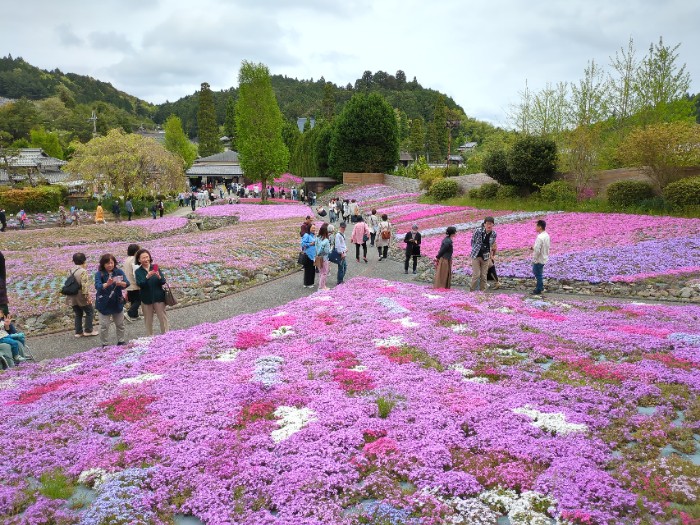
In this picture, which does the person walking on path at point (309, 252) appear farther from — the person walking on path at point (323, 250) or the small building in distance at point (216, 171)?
the small building in distance at point (216, 171)

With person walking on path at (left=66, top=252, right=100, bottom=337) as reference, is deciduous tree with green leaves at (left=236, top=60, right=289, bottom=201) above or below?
above

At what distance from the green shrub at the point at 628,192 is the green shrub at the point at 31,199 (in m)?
51.7

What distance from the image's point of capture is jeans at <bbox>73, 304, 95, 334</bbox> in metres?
12.8

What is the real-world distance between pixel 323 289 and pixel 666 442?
1178 cm

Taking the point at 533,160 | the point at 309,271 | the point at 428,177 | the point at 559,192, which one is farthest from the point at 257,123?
the point at 309,271

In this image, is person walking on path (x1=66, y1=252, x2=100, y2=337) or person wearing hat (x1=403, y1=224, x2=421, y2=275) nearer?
person walking on path (x1=66, y1=252, x2=100, y2=337)

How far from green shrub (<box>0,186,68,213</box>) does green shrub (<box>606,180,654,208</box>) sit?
51724mm

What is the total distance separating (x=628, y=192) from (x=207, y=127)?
345 feet

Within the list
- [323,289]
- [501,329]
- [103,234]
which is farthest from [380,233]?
[103,234]

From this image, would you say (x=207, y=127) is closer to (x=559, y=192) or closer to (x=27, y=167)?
(x=27, y=167)

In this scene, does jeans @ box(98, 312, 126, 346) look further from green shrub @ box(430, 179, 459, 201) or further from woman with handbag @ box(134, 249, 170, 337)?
green shrub @ box(430, 179, 459, 201)

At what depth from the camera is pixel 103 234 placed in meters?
32.2

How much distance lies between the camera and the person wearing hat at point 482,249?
1439cm

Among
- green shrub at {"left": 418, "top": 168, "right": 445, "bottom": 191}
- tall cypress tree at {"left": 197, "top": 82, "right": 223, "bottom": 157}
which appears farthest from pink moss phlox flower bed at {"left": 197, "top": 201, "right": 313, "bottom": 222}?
tall cypress tree at {"left": 197, "top": 82, "right": 223, "bottom": 157}
